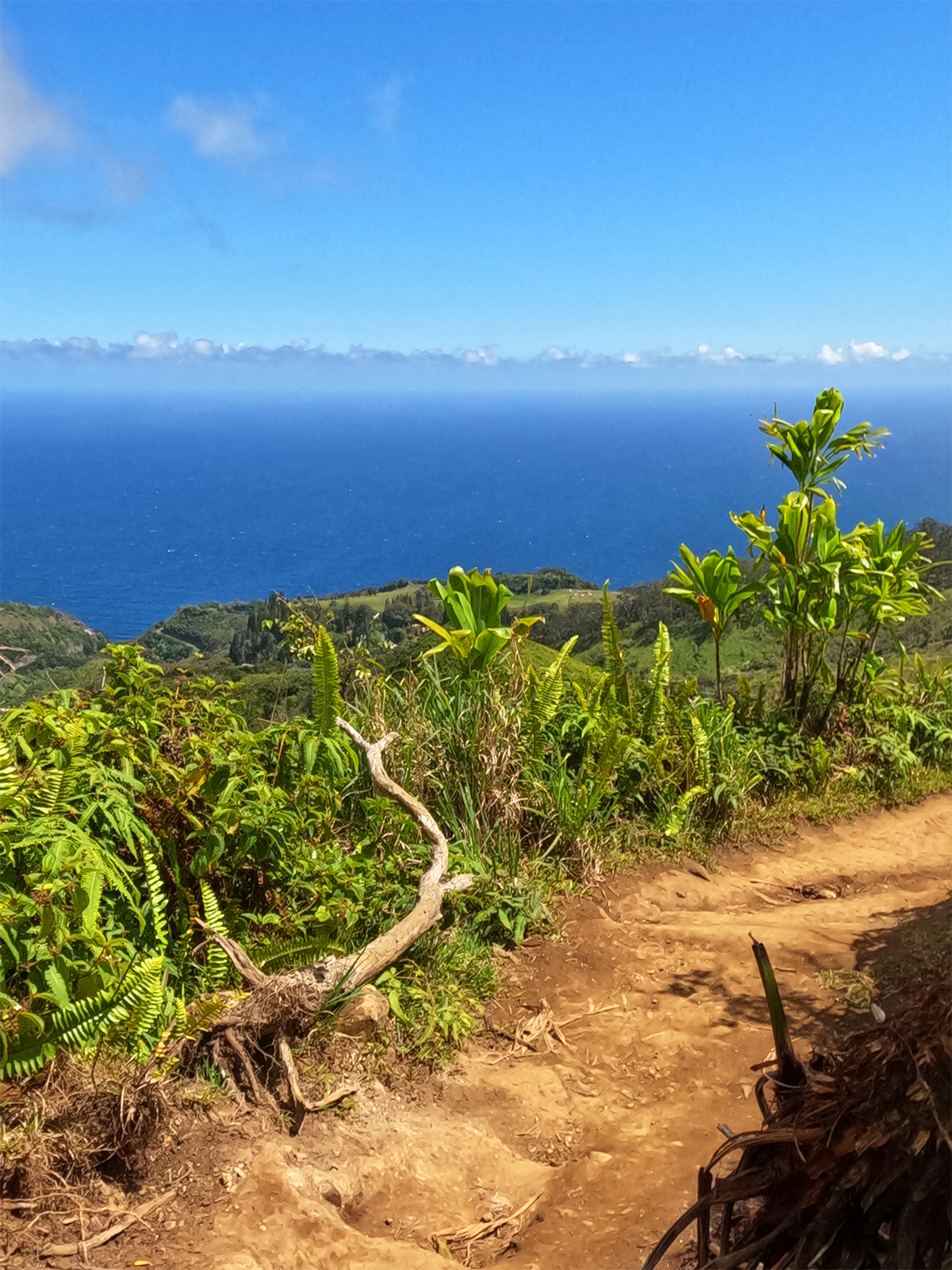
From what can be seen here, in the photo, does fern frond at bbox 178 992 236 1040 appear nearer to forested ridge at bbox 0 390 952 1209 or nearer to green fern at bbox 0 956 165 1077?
forested ridge at bbox 0 390 952 1209

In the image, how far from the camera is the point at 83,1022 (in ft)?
9.30

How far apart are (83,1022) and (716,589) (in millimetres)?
5164

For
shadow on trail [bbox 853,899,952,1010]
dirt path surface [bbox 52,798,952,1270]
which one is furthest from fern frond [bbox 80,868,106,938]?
shadow on trail [bbox 853,899,952,1010]

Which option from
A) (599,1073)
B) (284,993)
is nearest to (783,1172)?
(284,993)

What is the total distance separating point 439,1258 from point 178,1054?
1.10 metres

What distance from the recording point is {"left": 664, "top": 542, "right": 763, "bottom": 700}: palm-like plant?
6.69 metres

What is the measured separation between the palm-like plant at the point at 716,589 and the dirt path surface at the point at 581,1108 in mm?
1972

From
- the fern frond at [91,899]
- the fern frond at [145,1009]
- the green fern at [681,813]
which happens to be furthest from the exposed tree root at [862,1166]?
the green fern at [681,813]

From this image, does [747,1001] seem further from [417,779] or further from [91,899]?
[91,899]

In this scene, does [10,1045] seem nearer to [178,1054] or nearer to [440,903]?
[178,1054]

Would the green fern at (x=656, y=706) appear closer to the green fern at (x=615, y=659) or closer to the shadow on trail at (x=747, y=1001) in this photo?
the green fern at (x=615, y=659)

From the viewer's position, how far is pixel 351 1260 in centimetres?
253

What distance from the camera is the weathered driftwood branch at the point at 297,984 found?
3.17 m

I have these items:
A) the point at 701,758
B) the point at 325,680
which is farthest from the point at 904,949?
the point at 325,680
